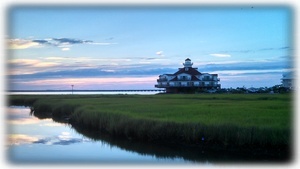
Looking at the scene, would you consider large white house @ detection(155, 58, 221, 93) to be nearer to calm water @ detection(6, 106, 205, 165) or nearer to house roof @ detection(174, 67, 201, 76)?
house roof @ detection(174, 67, 201, 76)

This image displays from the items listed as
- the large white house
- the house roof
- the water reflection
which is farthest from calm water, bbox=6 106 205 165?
the house roof

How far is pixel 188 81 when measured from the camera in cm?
5372

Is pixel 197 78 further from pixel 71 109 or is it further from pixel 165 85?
pixel 71 109

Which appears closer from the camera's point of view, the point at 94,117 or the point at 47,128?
the point at 94,117

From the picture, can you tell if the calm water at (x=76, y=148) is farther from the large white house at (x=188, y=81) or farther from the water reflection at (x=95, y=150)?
the large white house at (x=188, y=81)

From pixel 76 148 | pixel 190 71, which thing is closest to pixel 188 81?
pixel 190 71

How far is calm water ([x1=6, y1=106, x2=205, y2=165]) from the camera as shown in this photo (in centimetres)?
1153

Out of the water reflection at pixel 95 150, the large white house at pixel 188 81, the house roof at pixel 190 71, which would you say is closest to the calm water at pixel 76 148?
the water reflection at pixel 95 150

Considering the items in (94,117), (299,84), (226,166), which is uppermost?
(299,84)

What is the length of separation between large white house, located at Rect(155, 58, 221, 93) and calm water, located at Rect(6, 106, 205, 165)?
36.4 metres

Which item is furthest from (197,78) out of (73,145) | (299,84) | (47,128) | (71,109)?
(299,84)

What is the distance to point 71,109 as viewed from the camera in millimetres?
23891

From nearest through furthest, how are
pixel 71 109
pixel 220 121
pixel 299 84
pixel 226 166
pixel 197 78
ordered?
pixel 299 84 < pixel 226 166 < pixel 220 121 < pixel 71 109 < pixel 197 78

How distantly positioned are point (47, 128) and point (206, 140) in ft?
34.5
